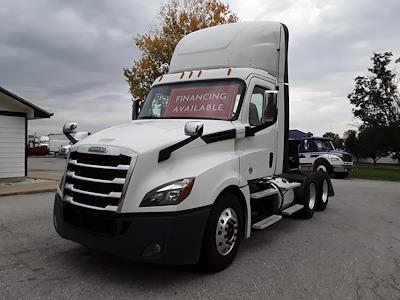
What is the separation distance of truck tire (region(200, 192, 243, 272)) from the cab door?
23.7 inches

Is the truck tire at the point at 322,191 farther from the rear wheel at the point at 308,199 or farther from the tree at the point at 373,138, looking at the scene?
the tree at the point at 373,138

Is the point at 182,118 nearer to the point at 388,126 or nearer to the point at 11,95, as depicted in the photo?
the point at 11,95

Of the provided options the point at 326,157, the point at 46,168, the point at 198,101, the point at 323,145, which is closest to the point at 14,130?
the point at 46,168

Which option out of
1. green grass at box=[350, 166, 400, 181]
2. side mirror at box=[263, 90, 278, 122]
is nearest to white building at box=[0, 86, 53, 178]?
side mirror at box=[263, 90, 278, 122]

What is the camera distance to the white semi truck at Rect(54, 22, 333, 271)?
14.5 feet

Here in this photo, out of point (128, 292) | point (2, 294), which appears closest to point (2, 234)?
point (2, 294)

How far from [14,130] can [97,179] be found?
13.4 metres

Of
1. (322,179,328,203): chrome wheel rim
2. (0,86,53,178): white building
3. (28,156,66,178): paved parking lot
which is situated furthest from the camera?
(28,156,66,178): paved parking lot

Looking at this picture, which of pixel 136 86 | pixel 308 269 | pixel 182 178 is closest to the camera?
pixel 182 178

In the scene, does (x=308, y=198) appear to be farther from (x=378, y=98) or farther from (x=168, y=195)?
(x=378, y=98)

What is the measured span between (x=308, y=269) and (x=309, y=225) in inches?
117

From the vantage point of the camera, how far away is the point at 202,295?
14.1 ft

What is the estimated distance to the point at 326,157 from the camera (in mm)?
21797

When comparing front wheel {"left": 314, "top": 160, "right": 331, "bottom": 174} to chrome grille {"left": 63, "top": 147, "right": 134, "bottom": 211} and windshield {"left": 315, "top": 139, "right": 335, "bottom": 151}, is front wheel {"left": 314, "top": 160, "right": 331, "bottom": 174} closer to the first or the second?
windshield {"left": 315, "top": 139, "right": 335, "bottom": 151}
